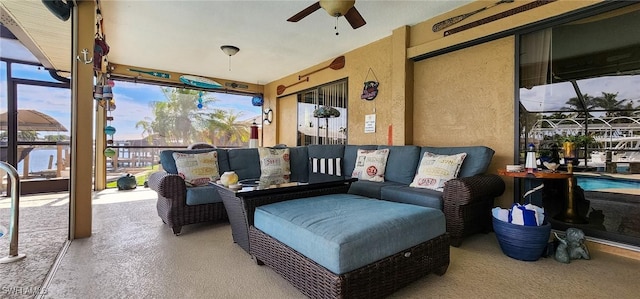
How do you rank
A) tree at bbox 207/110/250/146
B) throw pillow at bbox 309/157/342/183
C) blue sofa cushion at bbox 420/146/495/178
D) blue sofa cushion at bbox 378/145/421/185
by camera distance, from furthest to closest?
tree at bbox 207/110/250/146
throw pillow at bbox 309/157/342/183
blue sofa cushion at bbox 378/145/421/185
blue sofa cushion at bbox 420/146/495/178

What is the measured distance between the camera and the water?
4.66 metres

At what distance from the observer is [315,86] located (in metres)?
5.71

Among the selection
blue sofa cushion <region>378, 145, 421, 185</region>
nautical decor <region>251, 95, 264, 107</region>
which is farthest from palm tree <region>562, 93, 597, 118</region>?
nautical decor <region>251, 95, 264, 107</region>

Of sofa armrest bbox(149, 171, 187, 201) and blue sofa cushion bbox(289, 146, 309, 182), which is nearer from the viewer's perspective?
sofa armrest bbox(149, 171, 187, 201)

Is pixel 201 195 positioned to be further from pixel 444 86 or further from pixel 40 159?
pixel 40 159

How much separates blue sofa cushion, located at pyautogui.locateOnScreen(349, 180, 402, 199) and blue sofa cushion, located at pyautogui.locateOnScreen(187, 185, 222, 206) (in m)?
1.55

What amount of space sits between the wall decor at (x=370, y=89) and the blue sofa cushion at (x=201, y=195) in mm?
2774

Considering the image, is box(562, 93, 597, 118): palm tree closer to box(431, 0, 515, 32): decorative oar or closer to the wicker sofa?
the wicker sofa

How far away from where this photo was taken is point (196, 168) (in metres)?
3.15

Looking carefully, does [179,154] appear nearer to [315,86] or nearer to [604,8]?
[315,86]

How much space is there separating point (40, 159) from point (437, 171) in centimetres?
628

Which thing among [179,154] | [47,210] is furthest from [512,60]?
[47,210]

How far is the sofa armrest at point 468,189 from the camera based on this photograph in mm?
2361

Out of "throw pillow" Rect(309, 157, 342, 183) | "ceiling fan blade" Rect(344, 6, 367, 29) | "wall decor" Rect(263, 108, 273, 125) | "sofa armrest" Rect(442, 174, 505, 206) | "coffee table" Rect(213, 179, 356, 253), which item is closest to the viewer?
"coffee table" Rect(213, 179, 356, 253)
